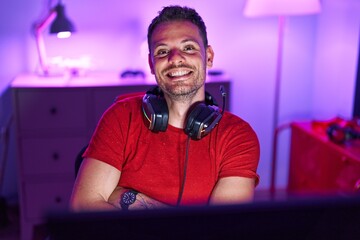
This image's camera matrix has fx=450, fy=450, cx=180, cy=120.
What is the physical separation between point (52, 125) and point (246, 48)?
142cm

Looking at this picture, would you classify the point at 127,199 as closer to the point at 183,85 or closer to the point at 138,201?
the point at 138,201

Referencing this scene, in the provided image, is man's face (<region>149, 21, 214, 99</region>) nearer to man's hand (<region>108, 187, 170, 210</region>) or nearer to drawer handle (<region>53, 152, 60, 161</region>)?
man's hand (<region>108, 187, 170, 210</region>)

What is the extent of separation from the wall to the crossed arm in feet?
5.50

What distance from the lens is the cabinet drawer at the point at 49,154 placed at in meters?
2.63

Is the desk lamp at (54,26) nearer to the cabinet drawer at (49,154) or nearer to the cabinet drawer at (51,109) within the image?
the cabinet drawer at (51,109)

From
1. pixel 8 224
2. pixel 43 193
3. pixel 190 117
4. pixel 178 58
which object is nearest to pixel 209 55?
pixel 178 58

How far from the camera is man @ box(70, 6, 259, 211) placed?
1381mm

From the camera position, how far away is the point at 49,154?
2.66 metres

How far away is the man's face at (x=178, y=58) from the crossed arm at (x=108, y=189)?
1.06 ft

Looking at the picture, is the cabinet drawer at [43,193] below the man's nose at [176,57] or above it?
below

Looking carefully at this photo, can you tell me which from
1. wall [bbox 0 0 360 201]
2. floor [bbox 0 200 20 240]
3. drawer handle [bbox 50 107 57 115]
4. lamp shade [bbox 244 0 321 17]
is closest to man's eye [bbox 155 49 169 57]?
drawer handle [bbox 50 107 57 115]

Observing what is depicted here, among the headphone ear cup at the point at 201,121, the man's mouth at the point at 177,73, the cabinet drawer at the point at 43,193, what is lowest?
the cabinet drawer at the point at 43,193

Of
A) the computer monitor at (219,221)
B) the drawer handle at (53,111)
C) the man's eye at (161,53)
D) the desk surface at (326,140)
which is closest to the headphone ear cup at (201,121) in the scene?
the man's eye at (161,53)

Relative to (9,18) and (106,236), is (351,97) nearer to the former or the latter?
(9,18)
